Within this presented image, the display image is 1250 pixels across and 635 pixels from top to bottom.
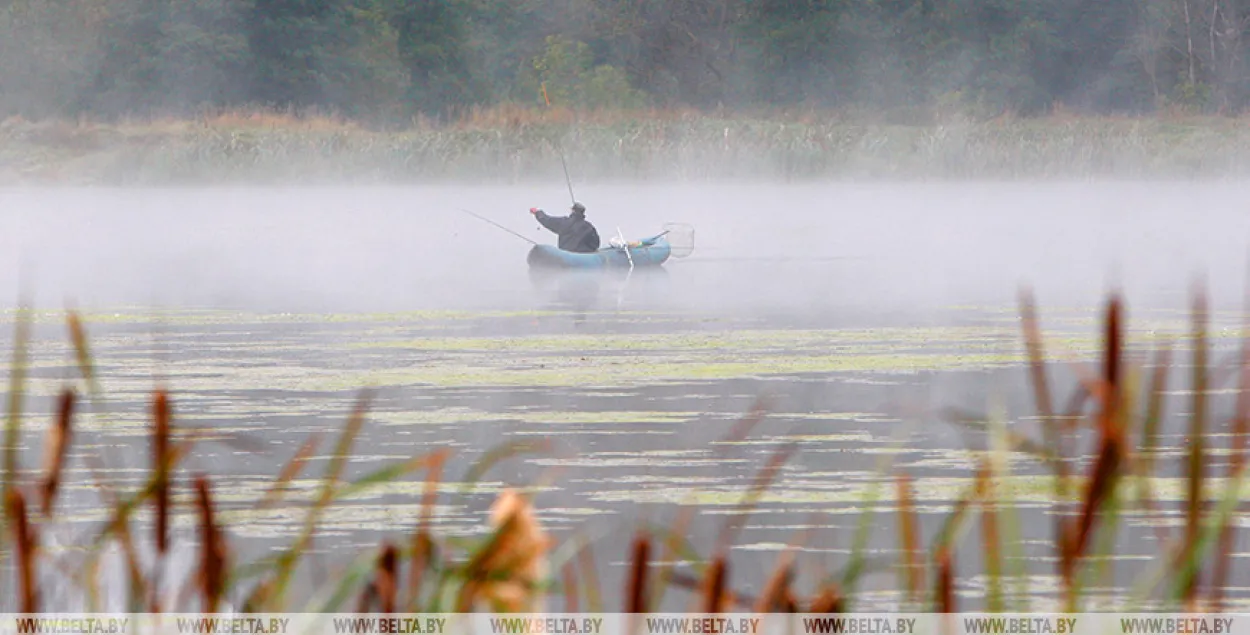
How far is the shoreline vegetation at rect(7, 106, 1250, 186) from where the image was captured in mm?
35531

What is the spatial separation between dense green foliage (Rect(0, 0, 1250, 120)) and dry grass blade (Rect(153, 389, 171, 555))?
42.0 m

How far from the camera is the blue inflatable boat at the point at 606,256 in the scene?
18250 millimetres

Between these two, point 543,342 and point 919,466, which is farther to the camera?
point 543,342

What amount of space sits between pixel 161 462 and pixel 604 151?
112ft

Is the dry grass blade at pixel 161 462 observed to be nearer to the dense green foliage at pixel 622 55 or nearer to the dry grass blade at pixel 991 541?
the dry grass blade at pixel 991 541

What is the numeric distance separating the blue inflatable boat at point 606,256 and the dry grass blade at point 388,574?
15.4 metres

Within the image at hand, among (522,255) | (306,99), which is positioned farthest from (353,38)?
(522,255)

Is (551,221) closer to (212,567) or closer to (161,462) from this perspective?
(212,567)

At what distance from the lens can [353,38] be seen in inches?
1847

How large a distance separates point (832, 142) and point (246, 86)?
50.4 feet

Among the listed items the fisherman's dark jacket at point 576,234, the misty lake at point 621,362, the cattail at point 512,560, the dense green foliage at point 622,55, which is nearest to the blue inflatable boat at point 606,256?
the fisherman's dark jacket at point 576,234

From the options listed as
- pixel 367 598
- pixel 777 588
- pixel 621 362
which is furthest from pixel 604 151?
pixel 777 588

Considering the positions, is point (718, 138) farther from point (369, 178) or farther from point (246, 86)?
point (246, 86)

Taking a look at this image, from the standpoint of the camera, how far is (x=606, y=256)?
1873 cm
